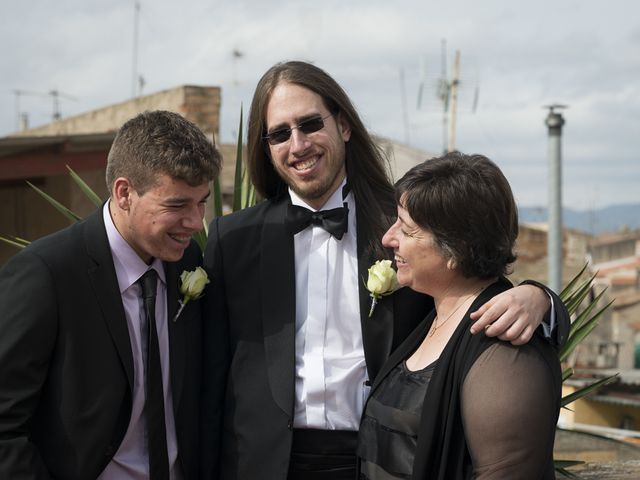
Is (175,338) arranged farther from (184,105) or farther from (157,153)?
(184,105)

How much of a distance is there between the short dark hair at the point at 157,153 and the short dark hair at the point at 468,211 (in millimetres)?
658

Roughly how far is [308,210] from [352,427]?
29.9 inches

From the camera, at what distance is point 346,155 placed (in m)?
3.46

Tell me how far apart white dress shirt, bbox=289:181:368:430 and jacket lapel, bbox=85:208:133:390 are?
1.96ft

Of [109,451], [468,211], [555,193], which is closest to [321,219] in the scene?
[468,211]

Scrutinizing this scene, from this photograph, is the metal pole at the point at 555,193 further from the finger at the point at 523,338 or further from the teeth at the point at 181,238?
the finger at the point at 523,338

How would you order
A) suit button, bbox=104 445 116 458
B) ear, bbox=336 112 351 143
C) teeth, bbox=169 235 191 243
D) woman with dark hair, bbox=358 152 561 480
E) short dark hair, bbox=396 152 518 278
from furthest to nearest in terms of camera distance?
ear, bbox=336 112 351 143 → teeth, bbox=169 235 191 243 → suit button, bbox=104 445 116 458 → short dark hair, bbox=396 152 518 278 → woman with dark hair, bbox=358 152 561 480

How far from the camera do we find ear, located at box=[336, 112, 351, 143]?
3.39 meters

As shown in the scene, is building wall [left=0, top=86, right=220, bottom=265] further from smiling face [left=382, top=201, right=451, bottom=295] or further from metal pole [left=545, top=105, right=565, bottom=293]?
smiling face [left=382, top=201, right=451, bottom=295]

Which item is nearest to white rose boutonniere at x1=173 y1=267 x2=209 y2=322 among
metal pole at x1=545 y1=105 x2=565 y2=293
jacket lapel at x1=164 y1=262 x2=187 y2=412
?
jacket lapel at x1=164 y1=262 x2=187 y2=412

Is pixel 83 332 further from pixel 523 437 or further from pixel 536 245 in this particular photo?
pixel 536 245

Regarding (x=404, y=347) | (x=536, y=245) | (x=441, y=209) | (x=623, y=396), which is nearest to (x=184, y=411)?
(x=404, y=347)

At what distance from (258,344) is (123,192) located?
69 cm

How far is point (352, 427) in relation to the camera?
10.1 feet
